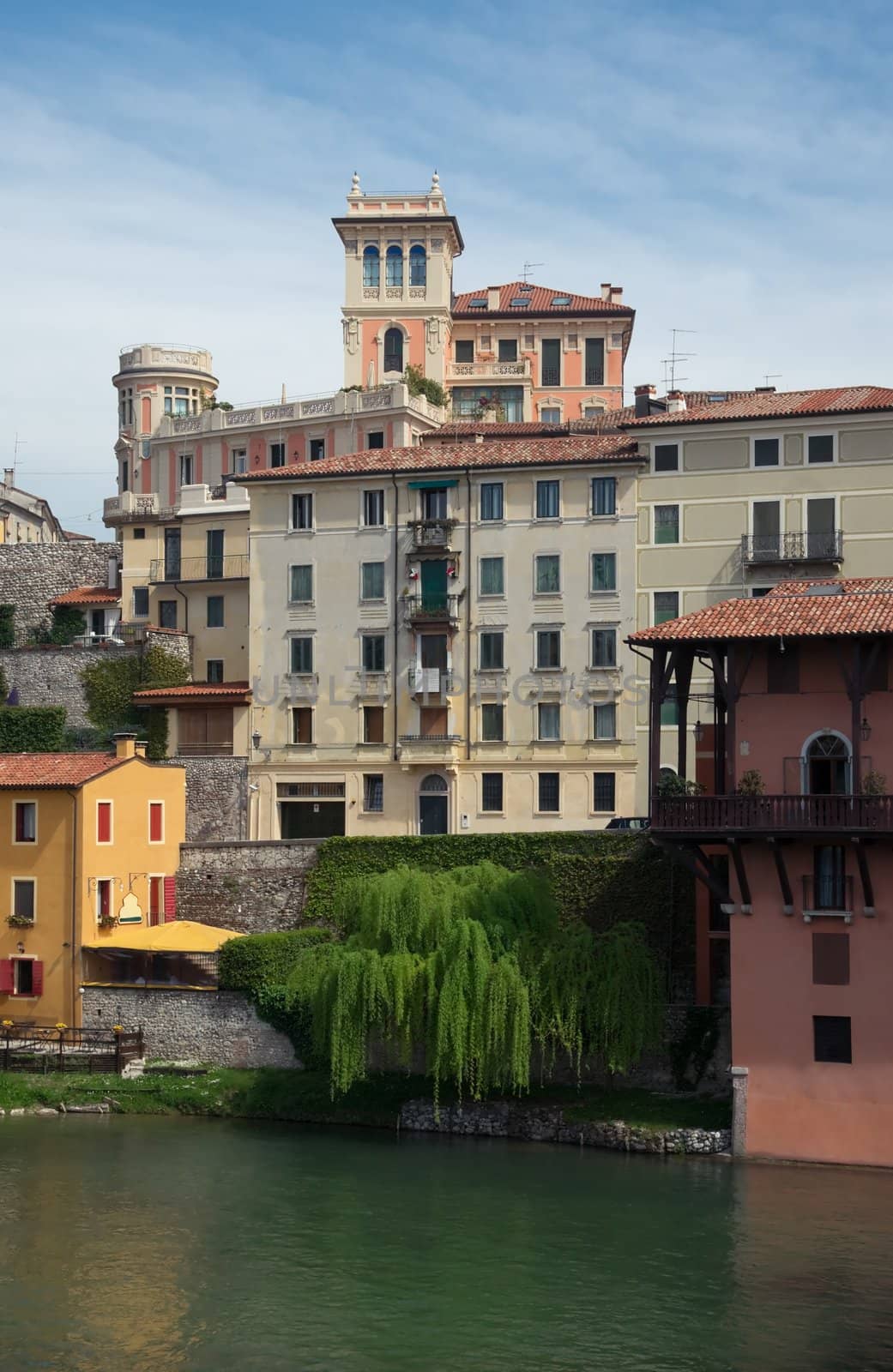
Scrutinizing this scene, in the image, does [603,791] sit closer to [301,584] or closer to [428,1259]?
[301,584]

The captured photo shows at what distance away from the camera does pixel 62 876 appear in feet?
172

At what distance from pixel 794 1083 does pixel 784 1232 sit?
19.5ft

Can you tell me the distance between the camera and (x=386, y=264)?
92.6 meters

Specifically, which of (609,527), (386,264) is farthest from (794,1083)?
(386,264)

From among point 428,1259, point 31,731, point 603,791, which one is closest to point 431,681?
point 603,791

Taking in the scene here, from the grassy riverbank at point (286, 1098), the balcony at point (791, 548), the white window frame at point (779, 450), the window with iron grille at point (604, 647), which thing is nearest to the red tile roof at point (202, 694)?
the window with iron grille at point (604, 647)

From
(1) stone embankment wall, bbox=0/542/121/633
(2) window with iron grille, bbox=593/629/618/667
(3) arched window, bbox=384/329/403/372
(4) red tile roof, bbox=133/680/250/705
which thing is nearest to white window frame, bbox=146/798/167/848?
(4) red tile roof, bbox=133/680/250/705

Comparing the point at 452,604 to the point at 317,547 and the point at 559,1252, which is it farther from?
the point at 559,1252

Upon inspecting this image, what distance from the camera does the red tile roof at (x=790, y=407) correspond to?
5981 cm

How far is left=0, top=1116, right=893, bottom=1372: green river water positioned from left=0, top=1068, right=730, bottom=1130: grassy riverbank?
5.70ft

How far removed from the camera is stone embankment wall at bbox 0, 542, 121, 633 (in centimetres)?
7950

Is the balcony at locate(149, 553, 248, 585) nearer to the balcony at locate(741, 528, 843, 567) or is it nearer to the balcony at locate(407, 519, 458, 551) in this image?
the balcony at locate(407, 519, 458, 551)

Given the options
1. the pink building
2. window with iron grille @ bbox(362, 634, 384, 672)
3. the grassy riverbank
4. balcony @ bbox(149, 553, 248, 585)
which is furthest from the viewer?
balcony @ bbox(149, 553, 248, 585)

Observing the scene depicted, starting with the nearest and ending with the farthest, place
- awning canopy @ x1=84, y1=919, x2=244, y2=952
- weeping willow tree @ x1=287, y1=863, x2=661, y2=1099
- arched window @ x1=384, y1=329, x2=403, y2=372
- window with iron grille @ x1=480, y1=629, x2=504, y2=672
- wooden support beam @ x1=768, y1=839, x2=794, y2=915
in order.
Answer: wooden support beam @ x1=768, y1=839, x2=794, y2=915
weeping willow tree @ x1=287, y1=863, x2=661, y2=1099
awning canopy @ x1=84, y1=919, x2=244, y2=952
window with iron grille @ x1=480, y1=629, x2=504, y2=672
arched window @ x1=384, y1=329, x2=403, y2=372
